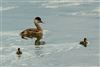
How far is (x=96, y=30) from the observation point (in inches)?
693

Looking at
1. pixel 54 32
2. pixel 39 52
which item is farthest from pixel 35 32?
pixel 39 52

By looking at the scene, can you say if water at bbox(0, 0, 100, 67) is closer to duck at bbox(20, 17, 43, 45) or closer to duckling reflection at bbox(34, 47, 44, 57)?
duckling reflection at bbox(34, 47, 44, 57)

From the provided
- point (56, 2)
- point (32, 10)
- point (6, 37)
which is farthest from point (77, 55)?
point (56, 2)

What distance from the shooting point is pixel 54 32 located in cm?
1773

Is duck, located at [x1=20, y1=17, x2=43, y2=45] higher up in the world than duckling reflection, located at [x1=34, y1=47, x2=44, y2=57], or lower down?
higher up

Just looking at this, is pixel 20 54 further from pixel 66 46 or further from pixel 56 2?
pixel 56 2

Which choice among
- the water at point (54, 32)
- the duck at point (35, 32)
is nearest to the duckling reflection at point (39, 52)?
the water at point (54, 32)

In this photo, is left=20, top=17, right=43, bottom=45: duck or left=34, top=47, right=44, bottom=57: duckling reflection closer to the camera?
left=34, top=47, right=44, bottom=57: duckling reflection

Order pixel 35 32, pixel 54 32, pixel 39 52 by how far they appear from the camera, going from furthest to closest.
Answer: pixel 35 32 < pixel 54 32 < pixel 39 52

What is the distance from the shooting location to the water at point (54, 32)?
12.9 metres

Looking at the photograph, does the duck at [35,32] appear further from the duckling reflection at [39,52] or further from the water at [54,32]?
the duckling reflection at [39,52]

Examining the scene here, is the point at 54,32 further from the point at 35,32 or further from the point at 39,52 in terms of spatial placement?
the point at 39,52

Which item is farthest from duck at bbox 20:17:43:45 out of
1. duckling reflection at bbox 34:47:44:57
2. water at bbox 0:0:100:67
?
duckling reflection at bbox 34:47:44:57

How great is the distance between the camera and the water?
42.4 ft
